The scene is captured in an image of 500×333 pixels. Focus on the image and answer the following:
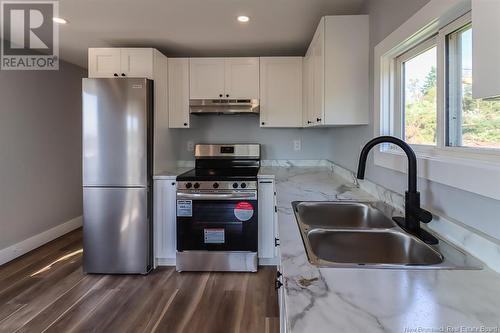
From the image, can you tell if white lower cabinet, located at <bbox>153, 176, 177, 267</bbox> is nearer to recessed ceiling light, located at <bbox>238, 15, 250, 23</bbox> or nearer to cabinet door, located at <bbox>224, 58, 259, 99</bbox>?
cabinet door, located at <bbox>224, 58, 259, 99</bbox>

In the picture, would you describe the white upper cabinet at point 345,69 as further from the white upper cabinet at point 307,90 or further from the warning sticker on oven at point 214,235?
the warning sticker on oven at point 214,235

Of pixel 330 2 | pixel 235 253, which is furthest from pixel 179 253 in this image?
pixel 330 2

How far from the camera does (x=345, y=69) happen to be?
2.10 metres

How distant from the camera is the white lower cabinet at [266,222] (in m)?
2.84

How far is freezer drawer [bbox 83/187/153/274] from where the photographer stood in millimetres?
2699

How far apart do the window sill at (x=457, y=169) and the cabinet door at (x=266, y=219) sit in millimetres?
1374

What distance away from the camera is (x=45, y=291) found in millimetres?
2410

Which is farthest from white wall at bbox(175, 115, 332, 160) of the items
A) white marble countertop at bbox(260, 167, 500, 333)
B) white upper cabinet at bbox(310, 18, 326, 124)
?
white marble countertop at bbox(260, 167, 500, 333)

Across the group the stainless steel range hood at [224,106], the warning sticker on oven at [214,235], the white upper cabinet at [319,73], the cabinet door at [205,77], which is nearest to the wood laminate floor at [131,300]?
the warning sticker on oven at [214,235]

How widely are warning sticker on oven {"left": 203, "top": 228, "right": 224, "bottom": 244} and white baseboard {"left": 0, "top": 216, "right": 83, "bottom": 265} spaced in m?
1.98

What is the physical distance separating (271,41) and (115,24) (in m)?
1.41

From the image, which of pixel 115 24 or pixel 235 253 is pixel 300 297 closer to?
pixel 235 253

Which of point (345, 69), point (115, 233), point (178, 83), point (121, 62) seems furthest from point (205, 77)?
point (115, 233)

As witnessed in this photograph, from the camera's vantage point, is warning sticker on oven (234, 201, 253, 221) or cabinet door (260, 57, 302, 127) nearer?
warning sticker on oven (234, 201, 253, 221)
